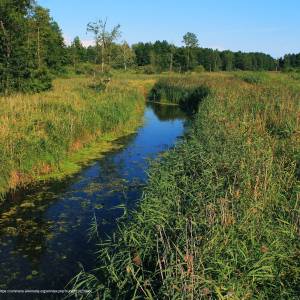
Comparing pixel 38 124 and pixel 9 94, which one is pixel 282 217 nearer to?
pixel 38 124

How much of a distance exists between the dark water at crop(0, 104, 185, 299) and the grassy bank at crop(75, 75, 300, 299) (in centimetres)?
84

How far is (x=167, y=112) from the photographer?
31641 millimetres

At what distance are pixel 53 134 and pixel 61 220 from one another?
199 inches

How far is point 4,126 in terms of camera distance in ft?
42.7

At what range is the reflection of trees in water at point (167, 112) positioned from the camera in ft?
94.1

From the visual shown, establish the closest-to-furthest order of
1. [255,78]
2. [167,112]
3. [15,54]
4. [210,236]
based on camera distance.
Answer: [210,236] → [15,54] → [167,112] → [255,78]

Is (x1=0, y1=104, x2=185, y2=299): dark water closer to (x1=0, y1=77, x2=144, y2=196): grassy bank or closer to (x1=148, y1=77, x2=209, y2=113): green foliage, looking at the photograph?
(x1=0, y1=77, x2=144, y2=196): grassy bank

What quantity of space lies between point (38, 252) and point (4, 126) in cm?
616

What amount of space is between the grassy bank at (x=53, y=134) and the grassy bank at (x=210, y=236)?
440 centimetres

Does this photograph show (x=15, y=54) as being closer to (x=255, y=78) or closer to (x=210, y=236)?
(x=210, y=236)

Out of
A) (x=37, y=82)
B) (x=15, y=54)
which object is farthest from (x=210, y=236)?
(x=37, y=82)

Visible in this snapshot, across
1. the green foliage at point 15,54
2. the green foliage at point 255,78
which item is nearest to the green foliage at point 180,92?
the green foliage at point 255,78

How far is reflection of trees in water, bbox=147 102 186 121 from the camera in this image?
28.7 meters

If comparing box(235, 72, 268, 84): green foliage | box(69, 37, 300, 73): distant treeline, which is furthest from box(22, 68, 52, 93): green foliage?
box(69, 37, 300, 73): distant treeline
